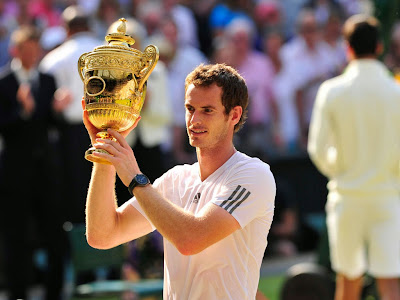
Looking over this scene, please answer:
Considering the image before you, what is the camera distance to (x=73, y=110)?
26.9 feet

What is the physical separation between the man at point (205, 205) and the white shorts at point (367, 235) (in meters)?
3.03

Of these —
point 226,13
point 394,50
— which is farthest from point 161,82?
point 226,13

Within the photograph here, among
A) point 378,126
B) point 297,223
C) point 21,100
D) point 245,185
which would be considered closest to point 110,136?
point 245,185

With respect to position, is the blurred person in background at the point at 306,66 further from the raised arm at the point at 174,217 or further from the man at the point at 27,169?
the raised arm at the point at 174,217

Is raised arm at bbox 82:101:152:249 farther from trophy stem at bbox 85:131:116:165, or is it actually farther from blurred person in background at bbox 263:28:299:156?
blurred person in background at bbox 263:28:299:156

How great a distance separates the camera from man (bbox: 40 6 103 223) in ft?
26.8

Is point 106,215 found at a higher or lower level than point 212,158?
lower

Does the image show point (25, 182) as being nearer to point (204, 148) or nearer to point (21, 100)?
point (21, 100)

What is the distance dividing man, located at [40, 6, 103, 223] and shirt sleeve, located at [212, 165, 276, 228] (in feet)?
15.2

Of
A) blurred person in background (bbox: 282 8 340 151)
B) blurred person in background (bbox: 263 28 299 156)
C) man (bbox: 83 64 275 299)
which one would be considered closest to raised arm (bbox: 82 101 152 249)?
man (bbox: 83 64 275 299)

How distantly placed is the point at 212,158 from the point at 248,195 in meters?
0.25

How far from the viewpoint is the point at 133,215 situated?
380 centimetres

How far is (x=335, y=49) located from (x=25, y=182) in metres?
5.48

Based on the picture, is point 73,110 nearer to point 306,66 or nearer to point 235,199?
point 306,66
